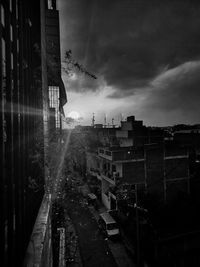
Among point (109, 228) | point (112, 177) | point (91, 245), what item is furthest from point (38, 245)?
point (112, 177)

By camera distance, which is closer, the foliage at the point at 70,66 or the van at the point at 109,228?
the foliage at the point at 70,66

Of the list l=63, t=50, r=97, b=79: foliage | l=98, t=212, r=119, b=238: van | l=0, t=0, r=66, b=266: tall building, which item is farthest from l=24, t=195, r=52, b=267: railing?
l=98, t=212, r=119, b=238: van

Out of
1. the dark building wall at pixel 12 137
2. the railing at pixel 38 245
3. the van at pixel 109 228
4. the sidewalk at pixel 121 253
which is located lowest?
the sidewalk at pixel 121 253

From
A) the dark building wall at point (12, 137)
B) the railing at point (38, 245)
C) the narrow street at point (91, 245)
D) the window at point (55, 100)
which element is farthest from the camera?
the narrow street at point (91, 245)

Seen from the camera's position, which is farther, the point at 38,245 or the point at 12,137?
the point at 38,245

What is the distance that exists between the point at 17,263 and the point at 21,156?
1356 millimetres

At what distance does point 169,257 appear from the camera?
36.8ft

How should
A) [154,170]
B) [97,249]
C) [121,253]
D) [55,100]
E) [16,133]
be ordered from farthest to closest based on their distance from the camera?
[154,170] → [97,249] → [121,253] → [55,100] → [16,133]

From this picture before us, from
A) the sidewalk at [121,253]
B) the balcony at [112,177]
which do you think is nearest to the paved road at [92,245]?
the sidewalk at [121,253]

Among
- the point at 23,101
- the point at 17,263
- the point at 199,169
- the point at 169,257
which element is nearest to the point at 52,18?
the point at 23,101

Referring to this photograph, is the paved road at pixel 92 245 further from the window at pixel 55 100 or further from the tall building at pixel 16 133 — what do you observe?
the tall building at pixel 16 133

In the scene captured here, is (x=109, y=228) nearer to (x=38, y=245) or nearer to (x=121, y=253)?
(x=121, y=253)

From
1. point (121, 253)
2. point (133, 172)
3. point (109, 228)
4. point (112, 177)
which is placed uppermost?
point (133, 172)

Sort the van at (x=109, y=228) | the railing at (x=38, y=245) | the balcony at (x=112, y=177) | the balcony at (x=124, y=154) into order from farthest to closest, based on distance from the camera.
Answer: the balcony at (x=112, y=177), the balcony at (x=124, y=154), the van at (x=109, y=228), the railing at (x=38, y=245)
